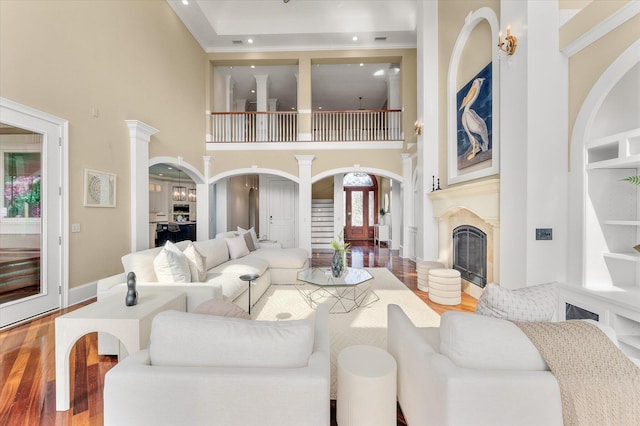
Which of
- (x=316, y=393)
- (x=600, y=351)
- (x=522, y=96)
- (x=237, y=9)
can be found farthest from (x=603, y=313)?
(x=237, y=9)

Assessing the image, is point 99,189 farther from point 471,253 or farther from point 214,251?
point 471,253

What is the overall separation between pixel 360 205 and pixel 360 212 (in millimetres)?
316

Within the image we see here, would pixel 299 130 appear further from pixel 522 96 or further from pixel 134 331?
pixel 134 331

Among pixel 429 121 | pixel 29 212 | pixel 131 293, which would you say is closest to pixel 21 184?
pixel 29 212

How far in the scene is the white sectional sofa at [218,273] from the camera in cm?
238

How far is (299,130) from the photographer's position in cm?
720

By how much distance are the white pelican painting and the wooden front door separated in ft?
25.1

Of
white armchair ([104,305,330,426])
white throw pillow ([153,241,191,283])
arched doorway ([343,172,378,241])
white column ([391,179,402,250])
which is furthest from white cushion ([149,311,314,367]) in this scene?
arched doorway ([343,172,378,241])

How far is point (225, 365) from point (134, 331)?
3.23 ft

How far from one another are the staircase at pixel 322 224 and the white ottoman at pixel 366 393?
7.94 m

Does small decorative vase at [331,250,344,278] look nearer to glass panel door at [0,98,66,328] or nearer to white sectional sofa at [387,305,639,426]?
white sectional sofa at [387,305,639,426]

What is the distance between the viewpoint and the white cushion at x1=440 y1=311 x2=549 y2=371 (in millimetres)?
1086

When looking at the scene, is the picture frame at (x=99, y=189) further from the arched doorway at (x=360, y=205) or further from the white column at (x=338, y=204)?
the arched doorway at (x=360, y=205)

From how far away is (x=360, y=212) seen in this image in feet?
39.7
